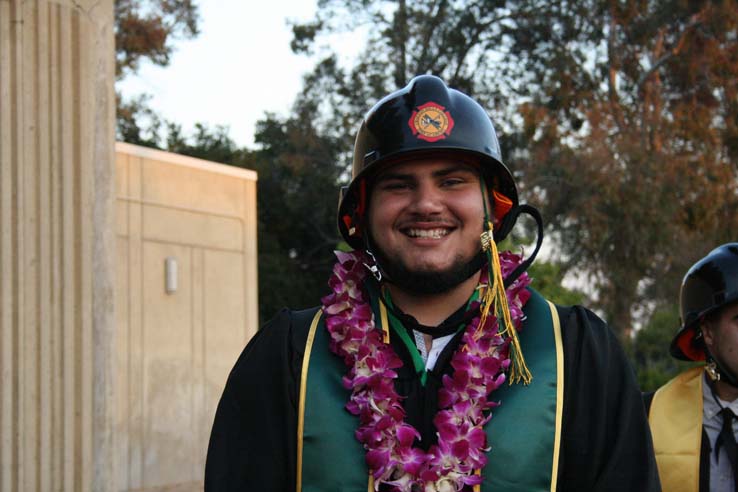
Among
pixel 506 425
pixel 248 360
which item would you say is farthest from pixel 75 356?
pixel 506 425

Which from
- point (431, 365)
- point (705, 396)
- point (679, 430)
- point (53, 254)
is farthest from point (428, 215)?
point (53, 254)

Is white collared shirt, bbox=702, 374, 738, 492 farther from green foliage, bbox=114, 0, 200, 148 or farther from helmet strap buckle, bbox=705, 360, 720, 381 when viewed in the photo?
green foliage, bbox=114, 0, 200, 148

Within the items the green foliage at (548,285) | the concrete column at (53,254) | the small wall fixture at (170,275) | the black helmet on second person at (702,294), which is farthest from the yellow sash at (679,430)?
the green foliage at (548,285)

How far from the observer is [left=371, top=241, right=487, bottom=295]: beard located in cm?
271

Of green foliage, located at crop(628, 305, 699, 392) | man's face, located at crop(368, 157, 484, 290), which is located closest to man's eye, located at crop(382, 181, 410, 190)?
man's face, located at crop(368, 157, 484, 290)

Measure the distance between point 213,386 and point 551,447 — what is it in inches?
456

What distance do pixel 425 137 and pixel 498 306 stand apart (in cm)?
50

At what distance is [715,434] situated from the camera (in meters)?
4.06

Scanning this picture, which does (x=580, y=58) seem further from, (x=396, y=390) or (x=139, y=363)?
(x=396, y=390)

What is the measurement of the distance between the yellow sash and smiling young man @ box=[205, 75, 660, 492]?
1.49 meters

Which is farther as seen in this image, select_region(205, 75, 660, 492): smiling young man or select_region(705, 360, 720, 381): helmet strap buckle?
select_region(705, 360, 720, 381): helmet strap buckle

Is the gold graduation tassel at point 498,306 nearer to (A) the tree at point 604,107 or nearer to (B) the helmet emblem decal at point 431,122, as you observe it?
(B) the helmet emblem decal at point 431,122

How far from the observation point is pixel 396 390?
2.69 metres

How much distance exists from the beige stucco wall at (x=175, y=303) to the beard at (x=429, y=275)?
9761mm
